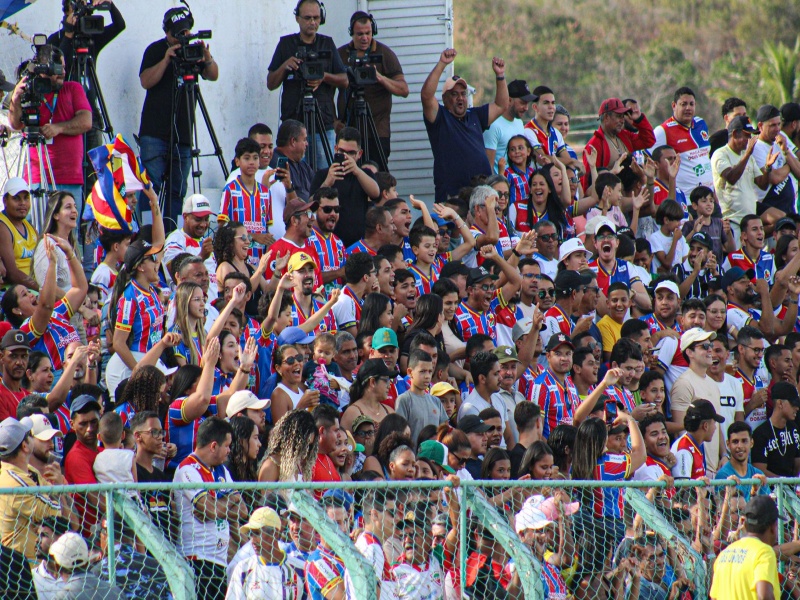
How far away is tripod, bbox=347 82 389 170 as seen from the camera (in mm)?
12922

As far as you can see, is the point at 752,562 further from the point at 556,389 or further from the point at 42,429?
the point at 42,429

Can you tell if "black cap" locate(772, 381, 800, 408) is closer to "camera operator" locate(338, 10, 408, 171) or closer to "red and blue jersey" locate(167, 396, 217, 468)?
"camera operator" locate(338, 10, 408, 171)

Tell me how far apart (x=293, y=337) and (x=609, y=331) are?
330cm

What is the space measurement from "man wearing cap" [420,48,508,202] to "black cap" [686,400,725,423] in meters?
3.95

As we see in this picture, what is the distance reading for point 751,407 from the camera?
11031mm

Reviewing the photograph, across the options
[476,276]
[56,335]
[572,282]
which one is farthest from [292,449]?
[572,282]

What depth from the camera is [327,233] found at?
1095 cm

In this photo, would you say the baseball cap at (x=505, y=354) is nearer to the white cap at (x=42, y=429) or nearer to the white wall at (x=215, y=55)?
the white cap at (x=42, y=429)

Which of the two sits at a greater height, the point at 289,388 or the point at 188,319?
the point at 188,319

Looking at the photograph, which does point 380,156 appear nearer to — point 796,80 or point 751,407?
point 751,407

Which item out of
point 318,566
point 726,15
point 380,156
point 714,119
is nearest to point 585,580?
point 318,566

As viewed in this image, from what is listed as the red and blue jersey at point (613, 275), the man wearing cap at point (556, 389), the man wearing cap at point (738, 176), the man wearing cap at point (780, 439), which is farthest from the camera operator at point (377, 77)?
the man wearing cap at point (780, 439)

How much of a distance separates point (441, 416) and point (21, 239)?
3216 millimetres

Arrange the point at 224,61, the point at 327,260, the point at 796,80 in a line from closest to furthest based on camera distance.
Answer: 1. the point at 327,260
2. the point at 224,61
3. the point at 796,80
